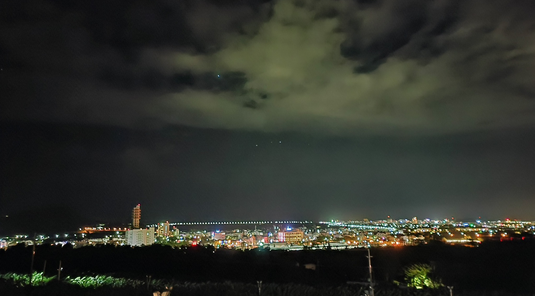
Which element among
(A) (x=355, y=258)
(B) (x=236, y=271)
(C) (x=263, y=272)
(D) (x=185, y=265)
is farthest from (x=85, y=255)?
(A) (x=355, y=258)

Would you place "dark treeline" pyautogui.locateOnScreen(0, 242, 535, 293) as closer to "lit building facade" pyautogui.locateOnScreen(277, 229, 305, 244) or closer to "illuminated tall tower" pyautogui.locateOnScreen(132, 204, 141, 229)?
"lit building facade" pyautogui.locateOnScreen(277, 229, 305, 244)

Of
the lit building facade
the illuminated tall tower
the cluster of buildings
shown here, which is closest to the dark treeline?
the cluster of buildings

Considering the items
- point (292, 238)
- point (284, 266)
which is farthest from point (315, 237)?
point (284, 266)

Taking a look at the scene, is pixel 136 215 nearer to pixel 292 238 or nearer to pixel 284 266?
pixel 292 238

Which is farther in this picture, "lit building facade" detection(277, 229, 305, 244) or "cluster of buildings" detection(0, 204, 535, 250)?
"lit building facade" detection(277, 229, 305, 244)

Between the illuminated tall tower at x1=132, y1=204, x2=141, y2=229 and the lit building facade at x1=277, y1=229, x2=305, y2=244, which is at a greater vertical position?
the illuminated tall tower at x1=132, y1=204, x2=141, y2=229

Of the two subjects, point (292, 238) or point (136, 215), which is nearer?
point (292, 238)

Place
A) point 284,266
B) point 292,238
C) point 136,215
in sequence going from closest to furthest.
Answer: point 284,266 < point 292,238 < point 136,215

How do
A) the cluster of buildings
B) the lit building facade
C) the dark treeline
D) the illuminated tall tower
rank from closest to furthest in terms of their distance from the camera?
the dark treeline, the cluster of buildings, the lit building facade, the illuminated tall tower

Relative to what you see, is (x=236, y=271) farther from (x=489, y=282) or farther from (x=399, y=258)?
(x=489, y=282)
